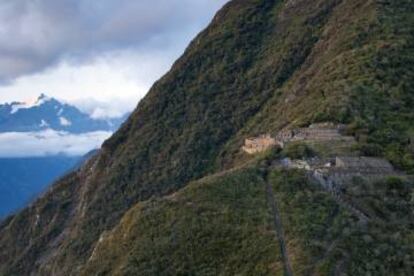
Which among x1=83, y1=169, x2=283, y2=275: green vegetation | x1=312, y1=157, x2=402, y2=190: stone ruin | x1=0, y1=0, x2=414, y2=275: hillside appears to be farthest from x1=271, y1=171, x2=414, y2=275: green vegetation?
x1=83, y1=169, x2=283, y2=275: green vegetation

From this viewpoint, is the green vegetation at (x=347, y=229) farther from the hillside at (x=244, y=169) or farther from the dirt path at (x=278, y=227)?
the dirt path at (x=278, y=227)

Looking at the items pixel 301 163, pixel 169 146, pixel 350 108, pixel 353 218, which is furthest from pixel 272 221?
pixel 169 146

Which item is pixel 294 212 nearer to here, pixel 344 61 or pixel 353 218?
pixel 353 218

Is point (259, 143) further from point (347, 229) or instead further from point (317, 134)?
point (347, 229)

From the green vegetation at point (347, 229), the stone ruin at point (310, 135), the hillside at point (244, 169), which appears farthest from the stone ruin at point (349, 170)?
the stone ruin at point (310, 135)

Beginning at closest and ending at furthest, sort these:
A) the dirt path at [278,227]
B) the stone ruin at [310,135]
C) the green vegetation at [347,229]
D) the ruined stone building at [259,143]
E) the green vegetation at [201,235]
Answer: the green vegetation at [347,229] < the dirt path at [278,227] < the green vegetation at [201,235] < the stone ruin at [310,135] < the ruined stone building at [259,143]

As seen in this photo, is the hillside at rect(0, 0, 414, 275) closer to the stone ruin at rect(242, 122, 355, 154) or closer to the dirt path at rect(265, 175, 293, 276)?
the dirt path at rect(265, 175, 293, 276)
